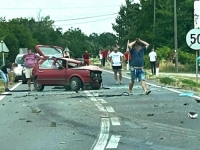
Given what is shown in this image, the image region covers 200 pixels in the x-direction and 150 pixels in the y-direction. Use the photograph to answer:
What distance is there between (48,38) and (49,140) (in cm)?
11508

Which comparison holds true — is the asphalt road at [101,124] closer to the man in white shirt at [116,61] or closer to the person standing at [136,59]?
the person standing at [136,59]

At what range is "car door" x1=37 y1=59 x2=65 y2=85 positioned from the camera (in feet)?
79.4

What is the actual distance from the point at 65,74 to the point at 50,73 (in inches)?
27.3

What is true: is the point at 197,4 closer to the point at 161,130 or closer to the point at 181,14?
the point at 161,130

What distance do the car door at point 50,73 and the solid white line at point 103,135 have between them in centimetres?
1132

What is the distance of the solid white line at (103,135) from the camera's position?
9.44 m

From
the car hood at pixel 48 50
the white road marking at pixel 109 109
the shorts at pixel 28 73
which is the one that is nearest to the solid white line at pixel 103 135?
the white road marking at pixel 109 109

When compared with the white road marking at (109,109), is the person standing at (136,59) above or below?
above

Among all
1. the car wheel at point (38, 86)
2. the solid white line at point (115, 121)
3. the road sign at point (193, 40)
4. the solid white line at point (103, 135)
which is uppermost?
the road sign at point (193, 40)

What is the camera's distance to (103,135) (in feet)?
34.9

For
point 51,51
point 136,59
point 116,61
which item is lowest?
point 116,61

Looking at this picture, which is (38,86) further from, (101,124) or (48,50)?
A: (101,124)

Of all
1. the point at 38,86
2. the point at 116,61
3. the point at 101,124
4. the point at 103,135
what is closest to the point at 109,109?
the point at 101,124

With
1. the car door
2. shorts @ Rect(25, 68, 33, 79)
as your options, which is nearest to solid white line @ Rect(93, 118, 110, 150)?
the car door
